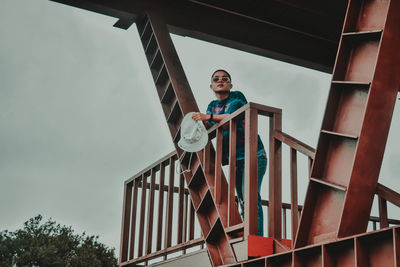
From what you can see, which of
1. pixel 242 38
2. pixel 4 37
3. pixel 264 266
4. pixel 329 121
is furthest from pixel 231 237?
pixel 4 37

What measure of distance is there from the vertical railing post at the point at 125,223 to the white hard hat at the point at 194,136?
12.2 feet

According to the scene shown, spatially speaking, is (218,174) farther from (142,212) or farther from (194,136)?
(142,212)

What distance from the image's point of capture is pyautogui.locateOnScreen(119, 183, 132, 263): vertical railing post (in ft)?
34.9

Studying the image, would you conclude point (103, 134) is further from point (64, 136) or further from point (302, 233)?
point (302, 233)

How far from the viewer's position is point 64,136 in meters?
79.4

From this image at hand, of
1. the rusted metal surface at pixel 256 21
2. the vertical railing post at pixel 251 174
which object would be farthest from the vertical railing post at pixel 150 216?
the vertical railing post at pixel 251 174

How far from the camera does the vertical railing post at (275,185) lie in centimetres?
641

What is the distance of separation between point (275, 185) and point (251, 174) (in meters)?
0.29

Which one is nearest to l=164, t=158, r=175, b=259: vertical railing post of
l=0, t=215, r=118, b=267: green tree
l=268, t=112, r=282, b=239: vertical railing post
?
l=268, t=112, r=282, b=239: vertical railing post

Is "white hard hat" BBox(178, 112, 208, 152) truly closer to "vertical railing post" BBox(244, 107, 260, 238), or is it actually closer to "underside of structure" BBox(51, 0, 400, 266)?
"underside of structure" BBox(51, 0, 400, 266)

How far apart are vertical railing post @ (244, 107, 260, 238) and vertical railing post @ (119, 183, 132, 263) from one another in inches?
184

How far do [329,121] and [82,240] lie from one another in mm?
57908

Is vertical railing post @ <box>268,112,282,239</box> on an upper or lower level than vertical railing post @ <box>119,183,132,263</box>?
lower

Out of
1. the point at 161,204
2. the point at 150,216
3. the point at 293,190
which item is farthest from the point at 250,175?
the point at 150,216
